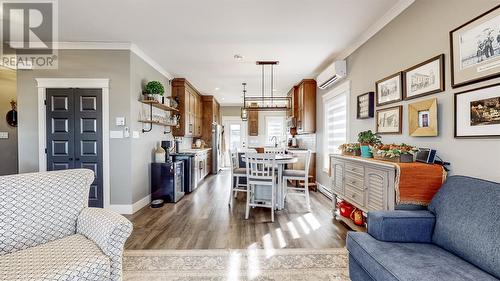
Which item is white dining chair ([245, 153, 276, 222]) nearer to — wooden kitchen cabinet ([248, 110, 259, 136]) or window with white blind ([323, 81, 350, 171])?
window with white blind ([323, 81, 350, 171])

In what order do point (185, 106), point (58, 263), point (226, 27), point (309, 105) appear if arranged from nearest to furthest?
point (58, 263) → point (226, 27) → point (309, 105) → point (185, 106)

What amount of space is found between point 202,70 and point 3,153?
13.3 feet

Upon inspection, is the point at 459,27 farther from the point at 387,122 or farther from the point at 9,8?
the point at 9,8

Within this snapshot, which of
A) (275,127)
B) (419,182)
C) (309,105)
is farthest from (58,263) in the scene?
(275,127)

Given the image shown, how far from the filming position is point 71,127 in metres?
3.52

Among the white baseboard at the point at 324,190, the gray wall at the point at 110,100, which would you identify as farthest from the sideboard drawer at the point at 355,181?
the gray wall at the point at 110,100

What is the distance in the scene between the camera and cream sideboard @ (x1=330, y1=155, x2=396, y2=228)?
6.63 ft

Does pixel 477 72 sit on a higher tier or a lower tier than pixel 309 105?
lower

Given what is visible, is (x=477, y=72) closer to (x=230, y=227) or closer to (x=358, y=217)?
(x=358, y=217)

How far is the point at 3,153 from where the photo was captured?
4.30m

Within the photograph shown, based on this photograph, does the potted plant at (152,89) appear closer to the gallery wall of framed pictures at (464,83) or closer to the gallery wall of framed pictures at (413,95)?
the gallery wall of framed pictures at (413,95)

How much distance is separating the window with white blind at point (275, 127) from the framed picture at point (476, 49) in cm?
693

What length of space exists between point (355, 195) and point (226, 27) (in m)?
2.63

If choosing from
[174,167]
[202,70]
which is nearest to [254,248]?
[174,167]
